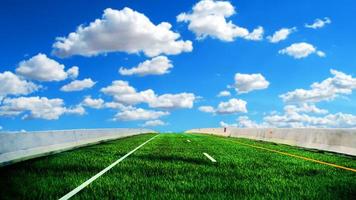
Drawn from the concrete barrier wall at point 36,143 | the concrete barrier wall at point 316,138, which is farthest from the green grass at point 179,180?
the concrete barrier wall at point 316,138

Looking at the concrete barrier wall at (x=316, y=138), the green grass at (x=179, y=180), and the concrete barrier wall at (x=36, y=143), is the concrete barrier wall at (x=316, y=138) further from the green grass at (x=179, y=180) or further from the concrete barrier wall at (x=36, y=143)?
the concrete barrier wall at (x=36, y=143)

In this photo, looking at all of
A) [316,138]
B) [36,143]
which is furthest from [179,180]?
[316,138]

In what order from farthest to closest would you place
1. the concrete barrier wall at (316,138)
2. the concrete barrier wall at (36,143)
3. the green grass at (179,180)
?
1. the concrete barrier wall at (316,138)
2. the concrete barrier wall at (36,143)
3. the green grass at (179,180)

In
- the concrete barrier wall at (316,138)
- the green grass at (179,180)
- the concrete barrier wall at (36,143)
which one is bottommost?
the green grass at (179,180)

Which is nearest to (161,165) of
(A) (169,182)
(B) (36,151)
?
(A) (169,182)

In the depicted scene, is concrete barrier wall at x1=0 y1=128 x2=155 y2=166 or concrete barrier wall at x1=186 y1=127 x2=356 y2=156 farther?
concrete barrier wall at x1=186 y1=127 x2=356 y2=156

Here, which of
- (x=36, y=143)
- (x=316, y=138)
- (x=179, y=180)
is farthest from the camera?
(x=316, y=138)

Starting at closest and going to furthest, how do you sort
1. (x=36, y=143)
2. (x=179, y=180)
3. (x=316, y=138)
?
1. (x=179, y=180)
2. (x=36, y=143)
3. (x=316, y=138)

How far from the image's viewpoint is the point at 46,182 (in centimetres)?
773

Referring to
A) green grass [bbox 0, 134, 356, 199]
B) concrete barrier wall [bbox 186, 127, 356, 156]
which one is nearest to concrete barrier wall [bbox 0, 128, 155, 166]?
green grass [bbox 0, 134, 356, 199]

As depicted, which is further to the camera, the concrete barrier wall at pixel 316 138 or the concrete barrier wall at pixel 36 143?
the concrete barrier wall at pixel 316 138

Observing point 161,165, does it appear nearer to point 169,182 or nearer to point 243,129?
point 169,182

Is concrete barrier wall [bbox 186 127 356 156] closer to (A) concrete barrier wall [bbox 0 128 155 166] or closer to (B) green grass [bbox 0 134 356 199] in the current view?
(B) green grass [bbox 0 134 356 199]

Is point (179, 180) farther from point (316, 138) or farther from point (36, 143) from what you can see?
point (316, 138)
